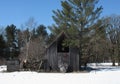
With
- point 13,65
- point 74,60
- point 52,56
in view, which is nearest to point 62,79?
point 74,60

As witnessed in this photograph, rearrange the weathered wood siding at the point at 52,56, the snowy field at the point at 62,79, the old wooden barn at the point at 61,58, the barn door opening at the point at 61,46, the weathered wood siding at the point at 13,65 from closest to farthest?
1. the snowy field at the point at 62,79
2. the old wooden barn at the point at 61,58
3. the weathered wood siding at the point at 52,56
4. the weathered wood siding at the point at 13,65
5. the barn door opening at the point at 61,46

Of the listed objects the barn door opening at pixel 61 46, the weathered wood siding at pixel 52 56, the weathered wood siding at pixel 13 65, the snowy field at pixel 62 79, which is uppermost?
the barn door opening at pixel 61 46

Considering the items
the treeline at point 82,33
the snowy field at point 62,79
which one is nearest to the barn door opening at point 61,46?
the treeline at point 82,33

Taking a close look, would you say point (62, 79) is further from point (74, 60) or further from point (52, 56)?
point (52, 56)

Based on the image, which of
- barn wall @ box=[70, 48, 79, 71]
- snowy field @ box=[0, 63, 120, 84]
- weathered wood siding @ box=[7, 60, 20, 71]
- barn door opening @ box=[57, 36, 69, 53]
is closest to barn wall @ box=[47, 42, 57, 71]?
barn door opening @ box=[57, 36, 69, 53]

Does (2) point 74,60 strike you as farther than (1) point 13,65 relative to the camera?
No

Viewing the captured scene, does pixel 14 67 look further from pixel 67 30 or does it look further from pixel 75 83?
pixel 75 83

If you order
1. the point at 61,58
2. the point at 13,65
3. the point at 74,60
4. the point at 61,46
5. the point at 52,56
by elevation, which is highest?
the point at 61,46

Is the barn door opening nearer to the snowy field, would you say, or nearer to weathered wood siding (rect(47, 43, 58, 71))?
weathered wood siding (rect(47, 43, 58, 71))

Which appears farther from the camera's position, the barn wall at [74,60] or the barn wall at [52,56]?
the barn wall at [52,56]

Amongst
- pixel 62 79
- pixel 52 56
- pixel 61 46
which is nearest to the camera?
pixel 62 79

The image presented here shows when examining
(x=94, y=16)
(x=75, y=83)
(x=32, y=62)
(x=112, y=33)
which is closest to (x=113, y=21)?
(x=112, y=33)

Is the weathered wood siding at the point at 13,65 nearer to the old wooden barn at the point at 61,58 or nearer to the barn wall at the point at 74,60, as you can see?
the old wooden barn at the point at 61,58

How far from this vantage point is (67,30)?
45.2 metres
